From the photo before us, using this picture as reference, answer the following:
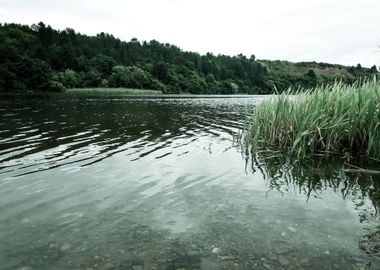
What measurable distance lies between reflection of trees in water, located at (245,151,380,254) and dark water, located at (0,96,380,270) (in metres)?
0.04

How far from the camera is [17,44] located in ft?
371

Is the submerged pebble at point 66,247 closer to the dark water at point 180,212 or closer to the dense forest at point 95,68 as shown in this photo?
the dark water at point 180,212

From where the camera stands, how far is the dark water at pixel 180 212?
15.7ft

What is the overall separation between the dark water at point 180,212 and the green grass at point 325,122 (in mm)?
1161

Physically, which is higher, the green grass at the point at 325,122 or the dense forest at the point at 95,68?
the dense forest at the point at 95,68

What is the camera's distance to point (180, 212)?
22.2 ft

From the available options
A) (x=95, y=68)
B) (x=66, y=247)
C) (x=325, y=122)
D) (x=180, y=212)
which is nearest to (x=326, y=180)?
(x=325, y=122)

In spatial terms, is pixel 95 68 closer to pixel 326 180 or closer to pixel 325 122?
pixel 325 122

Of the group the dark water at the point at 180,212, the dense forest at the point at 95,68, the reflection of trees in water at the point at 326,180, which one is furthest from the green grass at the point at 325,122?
the dense forest at the point at 95,68

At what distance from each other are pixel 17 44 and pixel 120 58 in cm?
5464

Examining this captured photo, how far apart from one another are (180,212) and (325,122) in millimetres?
7573

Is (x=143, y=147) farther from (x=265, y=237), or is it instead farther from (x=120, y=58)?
(x=120, y=58)

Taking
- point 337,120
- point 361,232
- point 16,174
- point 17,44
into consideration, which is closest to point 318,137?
point 337,120

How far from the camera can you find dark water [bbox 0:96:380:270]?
480 centimetres
